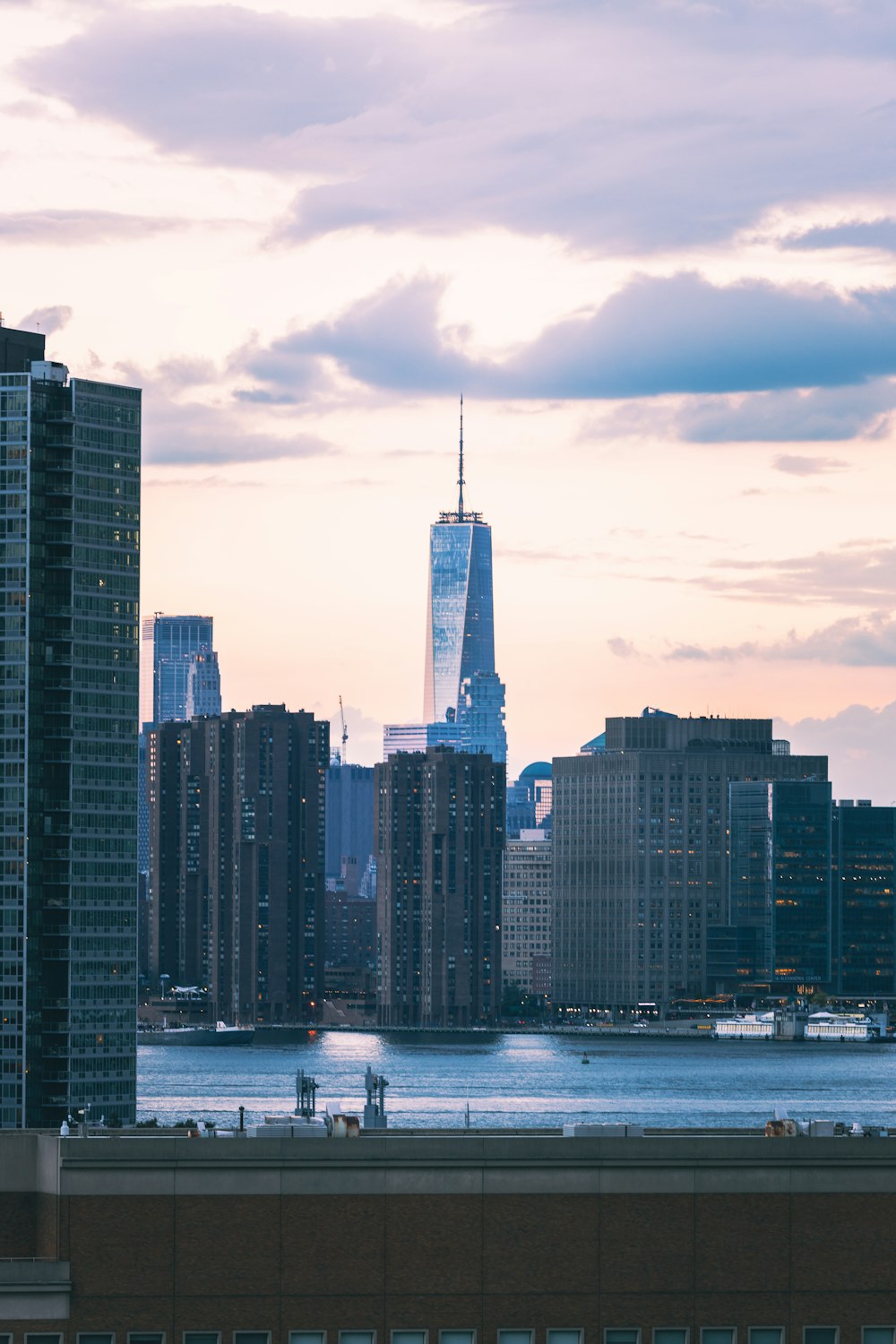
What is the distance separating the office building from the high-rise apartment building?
452ft

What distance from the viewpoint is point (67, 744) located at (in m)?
189

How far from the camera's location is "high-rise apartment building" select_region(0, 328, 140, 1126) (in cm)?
18188

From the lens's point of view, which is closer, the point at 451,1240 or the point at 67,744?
the point at 451,1240

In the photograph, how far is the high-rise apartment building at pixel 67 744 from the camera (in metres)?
182

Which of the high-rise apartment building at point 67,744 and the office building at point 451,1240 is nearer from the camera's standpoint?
the office building at point 451,1240

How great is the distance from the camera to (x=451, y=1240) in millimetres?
43719

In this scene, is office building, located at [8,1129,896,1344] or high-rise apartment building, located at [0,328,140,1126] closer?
office building, located at [8,1129,896,1344]

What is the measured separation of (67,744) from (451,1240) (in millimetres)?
147258

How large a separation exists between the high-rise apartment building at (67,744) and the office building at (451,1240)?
452ft

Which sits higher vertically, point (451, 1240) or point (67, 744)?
point (67, 744)

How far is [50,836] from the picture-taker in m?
186

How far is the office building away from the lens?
42875mm

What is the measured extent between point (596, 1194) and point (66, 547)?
151 meters

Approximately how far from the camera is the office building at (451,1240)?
42.9 meters
